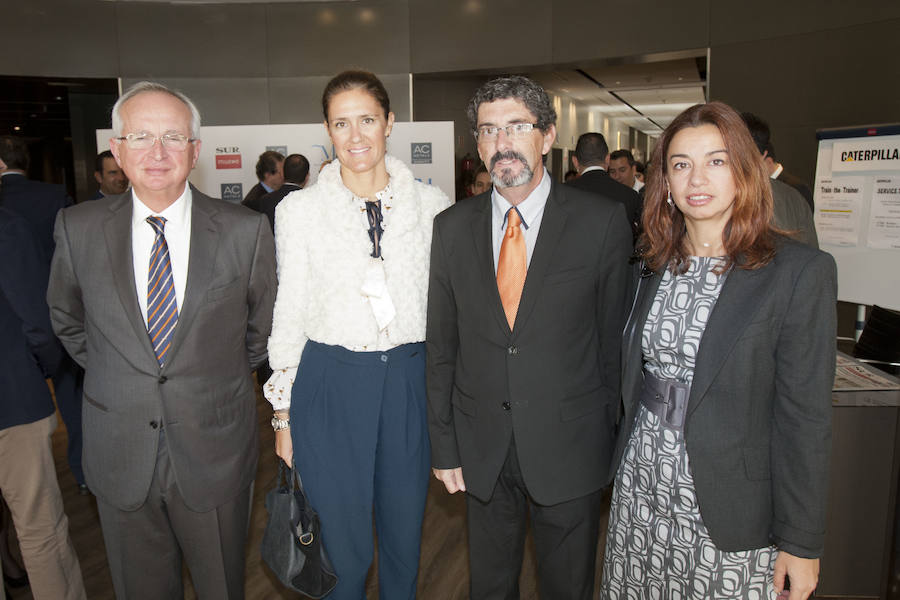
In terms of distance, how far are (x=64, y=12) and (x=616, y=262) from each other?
30.4ft

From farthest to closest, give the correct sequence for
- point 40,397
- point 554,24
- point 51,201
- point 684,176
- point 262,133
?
point 554,24 < point 262,133 < point 51,201 < point 40,397 < point 684,176

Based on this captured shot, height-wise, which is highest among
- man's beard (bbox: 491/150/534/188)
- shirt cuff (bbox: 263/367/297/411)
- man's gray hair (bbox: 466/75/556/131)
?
man's gray hair (bbox: 466/75/556/131)

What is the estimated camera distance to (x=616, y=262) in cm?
189

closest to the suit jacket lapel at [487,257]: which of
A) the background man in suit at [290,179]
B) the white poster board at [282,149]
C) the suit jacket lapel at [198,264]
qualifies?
the suit jacket lapel at [198,264]

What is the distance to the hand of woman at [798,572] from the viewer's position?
153 cm

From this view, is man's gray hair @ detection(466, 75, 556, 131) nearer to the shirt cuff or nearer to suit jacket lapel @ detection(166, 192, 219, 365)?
suit jacket lapel @ detection(166, 192, 219, 365)

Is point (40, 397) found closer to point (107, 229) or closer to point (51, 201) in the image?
point (107, 229)

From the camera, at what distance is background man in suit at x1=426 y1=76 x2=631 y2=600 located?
72.1 inches

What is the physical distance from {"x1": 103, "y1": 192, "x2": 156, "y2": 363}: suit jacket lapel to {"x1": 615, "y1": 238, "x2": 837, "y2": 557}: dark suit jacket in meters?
1.47

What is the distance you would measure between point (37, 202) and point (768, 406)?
367 cm

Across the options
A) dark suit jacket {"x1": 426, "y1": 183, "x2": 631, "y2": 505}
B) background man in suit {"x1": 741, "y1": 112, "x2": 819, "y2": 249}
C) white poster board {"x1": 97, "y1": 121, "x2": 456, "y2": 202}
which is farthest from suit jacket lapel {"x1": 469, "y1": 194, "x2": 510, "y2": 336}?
white poster board {"x1": 97, "y1": 121, "x2": 456, "y2": 202}

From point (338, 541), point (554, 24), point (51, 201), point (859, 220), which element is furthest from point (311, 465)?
point (554, 24)

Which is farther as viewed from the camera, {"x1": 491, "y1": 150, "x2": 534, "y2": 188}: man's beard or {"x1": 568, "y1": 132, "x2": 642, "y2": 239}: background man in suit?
{"x1": 568, "y1": 132, "x2": 642, "y2": 239}: background man in suit

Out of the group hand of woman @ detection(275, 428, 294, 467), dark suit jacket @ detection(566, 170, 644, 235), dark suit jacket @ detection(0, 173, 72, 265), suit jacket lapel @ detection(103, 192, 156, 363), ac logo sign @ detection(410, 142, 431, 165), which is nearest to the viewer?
suit jacket lapel @ detection(103, 192, 156, 363)
